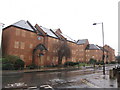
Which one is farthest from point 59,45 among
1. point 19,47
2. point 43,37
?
point 19,47

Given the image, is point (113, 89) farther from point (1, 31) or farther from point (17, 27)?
point (1, 31)

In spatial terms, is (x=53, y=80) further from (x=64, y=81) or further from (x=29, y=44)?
(x=29, y=44)

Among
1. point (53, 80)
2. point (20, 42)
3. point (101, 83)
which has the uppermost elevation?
point (20, 42)

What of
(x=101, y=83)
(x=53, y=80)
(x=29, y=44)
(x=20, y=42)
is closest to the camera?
(x=101, y=83)

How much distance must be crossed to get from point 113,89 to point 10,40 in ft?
90.8

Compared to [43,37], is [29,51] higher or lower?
lower

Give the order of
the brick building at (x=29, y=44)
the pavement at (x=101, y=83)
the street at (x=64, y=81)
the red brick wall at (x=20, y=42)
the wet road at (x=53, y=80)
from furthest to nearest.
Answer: the brick building at (x=29, y=44), the red brick wall at (x=20, y=42), the wet road at (x=53, y=80), the street at (x=64, y=81), the pavement at (x=101, y=83)

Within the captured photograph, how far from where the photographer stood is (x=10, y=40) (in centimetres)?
2975

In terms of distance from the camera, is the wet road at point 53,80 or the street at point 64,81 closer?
the street at point 64,81

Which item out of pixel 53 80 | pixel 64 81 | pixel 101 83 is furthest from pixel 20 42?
pixel 101 83

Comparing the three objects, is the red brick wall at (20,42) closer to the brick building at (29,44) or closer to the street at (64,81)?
the brick building at (29,44)

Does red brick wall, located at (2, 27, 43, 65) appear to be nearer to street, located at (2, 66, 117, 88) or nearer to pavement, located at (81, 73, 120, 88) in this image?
street, located at (2, 66, 117, 88)

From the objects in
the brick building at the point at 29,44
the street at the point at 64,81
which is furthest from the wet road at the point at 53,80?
the brick building at the point at 29,44

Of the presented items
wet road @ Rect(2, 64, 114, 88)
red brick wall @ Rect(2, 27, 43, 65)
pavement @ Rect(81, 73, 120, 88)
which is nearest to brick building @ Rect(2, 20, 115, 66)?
red brick wall @ Rect(2, 27, 43, 65)
